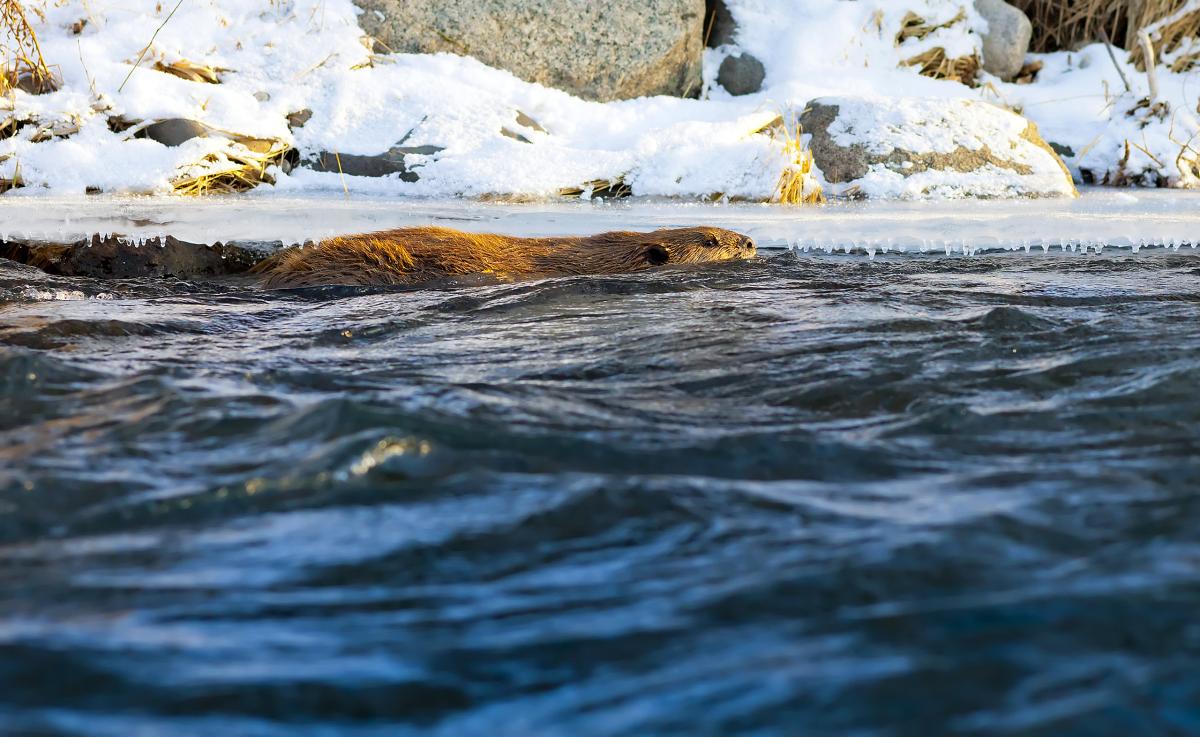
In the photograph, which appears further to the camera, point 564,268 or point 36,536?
point 564,268

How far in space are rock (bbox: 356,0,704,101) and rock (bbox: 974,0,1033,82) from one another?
3.33 meters

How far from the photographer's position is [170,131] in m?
8.88

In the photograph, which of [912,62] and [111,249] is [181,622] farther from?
[912,62]

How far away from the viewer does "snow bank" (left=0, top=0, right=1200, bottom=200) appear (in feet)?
28.7

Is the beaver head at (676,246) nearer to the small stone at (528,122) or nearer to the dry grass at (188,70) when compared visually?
the small stone at (528,122)

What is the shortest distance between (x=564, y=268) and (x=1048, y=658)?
447cm

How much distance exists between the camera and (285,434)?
265 cm

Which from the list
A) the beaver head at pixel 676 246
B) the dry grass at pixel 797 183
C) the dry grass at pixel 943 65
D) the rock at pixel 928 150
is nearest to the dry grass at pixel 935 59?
the dry grass at pixel 943 65

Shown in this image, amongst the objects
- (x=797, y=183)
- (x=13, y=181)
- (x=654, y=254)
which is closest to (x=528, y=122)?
(x=797, y=183)

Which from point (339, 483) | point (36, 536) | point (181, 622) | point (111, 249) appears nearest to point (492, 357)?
point (339, 483)

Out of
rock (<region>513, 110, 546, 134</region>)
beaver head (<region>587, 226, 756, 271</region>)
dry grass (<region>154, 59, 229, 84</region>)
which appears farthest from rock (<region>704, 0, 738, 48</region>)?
beaver head (<region>587, 226, 756, 271</region>)

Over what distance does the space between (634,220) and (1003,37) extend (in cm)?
696

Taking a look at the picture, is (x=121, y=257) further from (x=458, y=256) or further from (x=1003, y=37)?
(x=1003, y=37)

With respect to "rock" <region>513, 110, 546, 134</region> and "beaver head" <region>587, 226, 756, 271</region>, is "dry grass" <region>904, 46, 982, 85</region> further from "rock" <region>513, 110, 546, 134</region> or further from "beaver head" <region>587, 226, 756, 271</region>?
"beaver head" <region>587, 226, 756, 271</region>
